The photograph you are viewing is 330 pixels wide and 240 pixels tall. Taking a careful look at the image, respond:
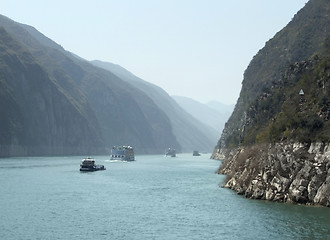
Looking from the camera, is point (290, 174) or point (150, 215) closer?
point (150, 215)

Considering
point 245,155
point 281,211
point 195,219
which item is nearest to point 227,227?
point 195,219

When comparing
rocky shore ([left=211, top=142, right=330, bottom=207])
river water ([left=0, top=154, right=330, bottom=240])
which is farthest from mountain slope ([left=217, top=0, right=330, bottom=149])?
river water ([left=0, top=154, right=330, bottom=240])

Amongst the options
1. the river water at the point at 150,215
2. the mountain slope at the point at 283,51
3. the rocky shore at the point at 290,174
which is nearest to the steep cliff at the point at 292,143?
the rocky shore at the point at 290,174

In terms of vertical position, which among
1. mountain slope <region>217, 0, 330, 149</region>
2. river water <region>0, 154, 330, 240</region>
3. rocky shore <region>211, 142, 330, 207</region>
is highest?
mountain slope <region>217, 0, 330, 149</region>

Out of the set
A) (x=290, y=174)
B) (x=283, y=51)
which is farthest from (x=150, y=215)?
(x=283, y=51)

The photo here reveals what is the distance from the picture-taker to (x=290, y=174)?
204 ft

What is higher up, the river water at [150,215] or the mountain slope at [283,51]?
the mountain slope at [283,51]

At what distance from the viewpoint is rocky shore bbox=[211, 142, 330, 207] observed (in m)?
57.5

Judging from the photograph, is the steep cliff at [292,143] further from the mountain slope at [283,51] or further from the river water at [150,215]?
the mountain slope at [283,51]

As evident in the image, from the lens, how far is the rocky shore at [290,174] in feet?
189

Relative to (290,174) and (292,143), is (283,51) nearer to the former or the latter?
(292,143)

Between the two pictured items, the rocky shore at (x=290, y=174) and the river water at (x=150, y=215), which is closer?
the river water at (x=150, y=215)

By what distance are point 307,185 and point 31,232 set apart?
31180mm

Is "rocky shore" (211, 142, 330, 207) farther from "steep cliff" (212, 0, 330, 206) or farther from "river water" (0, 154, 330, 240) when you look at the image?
"river water" (0, 154, 330, 240)
